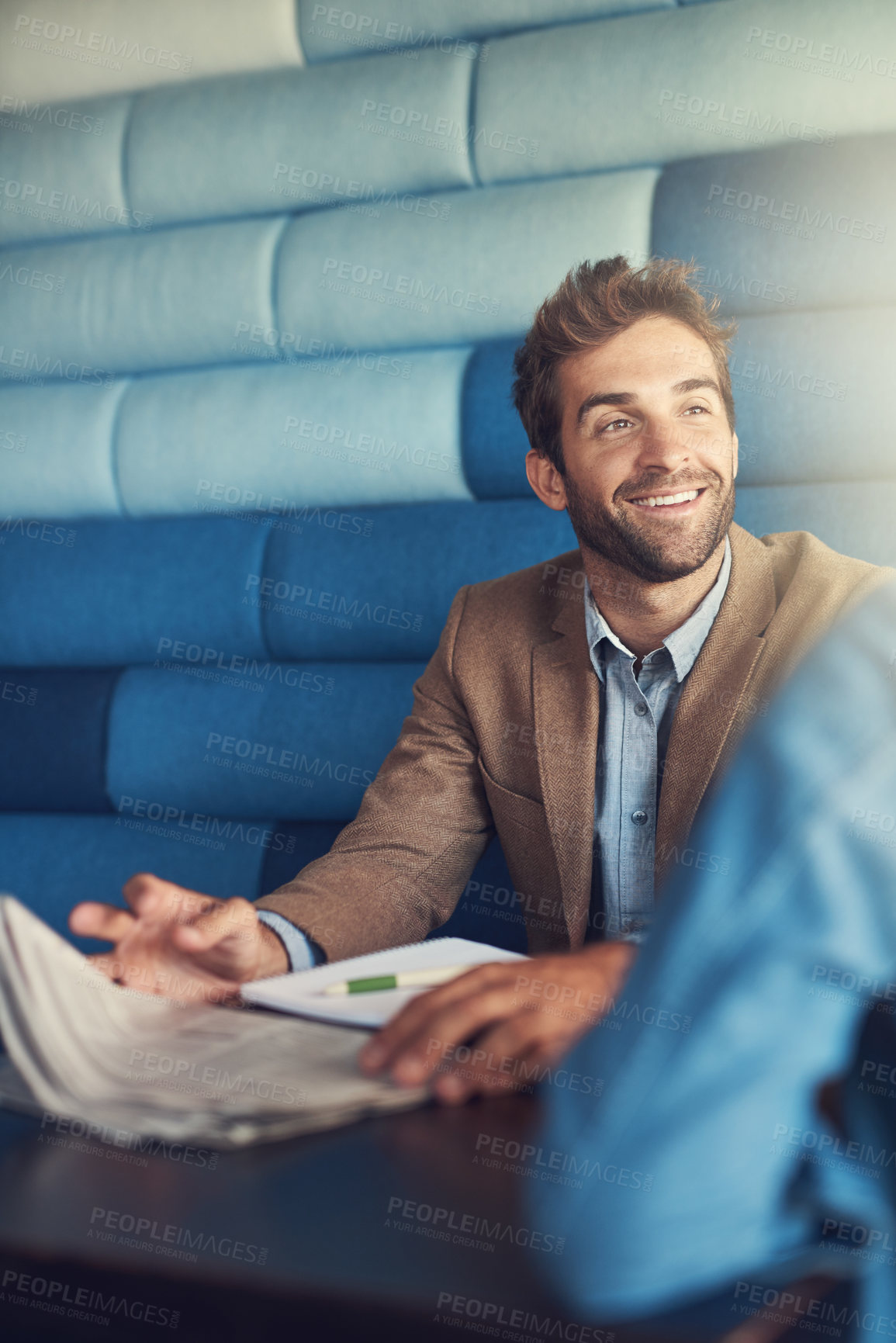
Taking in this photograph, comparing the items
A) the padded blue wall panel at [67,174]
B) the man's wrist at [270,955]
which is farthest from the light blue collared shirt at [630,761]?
the padded blue wall panel at [67,174]

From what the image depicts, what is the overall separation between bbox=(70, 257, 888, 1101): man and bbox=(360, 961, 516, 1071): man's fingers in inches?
15.1

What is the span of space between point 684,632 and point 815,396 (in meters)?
0.47

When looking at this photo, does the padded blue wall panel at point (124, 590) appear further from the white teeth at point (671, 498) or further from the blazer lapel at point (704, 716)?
the blazer lapel at point (704, 716)

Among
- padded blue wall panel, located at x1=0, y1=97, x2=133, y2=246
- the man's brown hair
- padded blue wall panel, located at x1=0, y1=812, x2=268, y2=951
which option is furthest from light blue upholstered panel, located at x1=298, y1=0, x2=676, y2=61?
padded blue wall panel, located at x1=0, y1=812, x2=268, y2=951

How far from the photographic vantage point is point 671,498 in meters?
1.30

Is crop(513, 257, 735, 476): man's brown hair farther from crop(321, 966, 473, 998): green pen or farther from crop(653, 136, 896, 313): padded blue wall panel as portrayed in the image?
crop(321, 966, 473, 998): green pen

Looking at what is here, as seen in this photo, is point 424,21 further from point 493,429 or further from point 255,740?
point 255,740

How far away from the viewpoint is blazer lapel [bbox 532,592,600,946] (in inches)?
47.7

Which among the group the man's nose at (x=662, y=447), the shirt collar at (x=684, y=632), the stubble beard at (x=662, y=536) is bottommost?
the shirt collar at (x=684, y=632)

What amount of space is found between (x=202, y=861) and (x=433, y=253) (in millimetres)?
1095

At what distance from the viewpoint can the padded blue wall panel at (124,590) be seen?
181cm

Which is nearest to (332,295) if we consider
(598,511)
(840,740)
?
(598,511)

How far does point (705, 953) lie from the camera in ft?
1.07

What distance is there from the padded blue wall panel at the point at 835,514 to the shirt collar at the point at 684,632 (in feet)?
0.67
